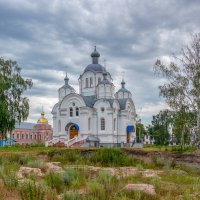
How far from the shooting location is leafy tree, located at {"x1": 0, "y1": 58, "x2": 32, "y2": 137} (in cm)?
3659

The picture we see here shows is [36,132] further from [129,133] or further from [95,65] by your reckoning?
[129,133]

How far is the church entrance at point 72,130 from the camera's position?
151ft

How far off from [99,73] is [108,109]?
6.24 m

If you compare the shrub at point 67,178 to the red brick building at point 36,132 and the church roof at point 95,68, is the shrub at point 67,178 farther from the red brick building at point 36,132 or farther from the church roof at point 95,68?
the red brick building at point 36,132

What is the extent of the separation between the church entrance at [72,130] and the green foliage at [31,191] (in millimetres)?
38561

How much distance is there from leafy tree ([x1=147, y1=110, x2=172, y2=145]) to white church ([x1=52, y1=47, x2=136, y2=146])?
2137cm

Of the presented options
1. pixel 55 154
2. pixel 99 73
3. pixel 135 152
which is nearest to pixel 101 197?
pixel 55 154

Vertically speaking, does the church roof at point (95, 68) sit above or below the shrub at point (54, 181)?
above

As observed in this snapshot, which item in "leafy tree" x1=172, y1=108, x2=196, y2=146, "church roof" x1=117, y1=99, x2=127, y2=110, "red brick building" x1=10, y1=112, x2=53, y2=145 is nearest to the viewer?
"leafy tree" x1=172, y1=108, x2=196, y2=146

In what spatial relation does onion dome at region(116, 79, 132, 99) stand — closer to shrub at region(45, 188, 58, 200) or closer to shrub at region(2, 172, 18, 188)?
shrub at region(2, 172, 18, 188)

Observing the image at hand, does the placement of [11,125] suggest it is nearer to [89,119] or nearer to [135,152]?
[89,119]

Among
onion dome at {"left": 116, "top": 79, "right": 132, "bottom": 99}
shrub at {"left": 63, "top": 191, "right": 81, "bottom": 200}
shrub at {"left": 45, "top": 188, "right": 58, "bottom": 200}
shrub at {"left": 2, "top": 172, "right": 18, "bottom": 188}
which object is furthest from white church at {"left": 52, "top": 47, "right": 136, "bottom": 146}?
shrub at {"left": 63, "top": 191, "right": 81, "bottom": 200}

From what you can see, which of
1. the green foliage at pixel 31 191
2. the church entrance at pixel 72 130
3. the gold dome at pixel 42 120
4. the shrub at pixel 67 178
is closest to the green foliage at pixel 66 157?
the shrub at pixel 67 178

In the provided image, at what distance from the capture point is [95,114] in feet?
152
